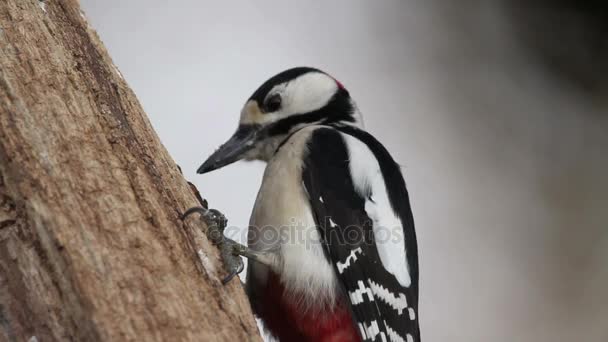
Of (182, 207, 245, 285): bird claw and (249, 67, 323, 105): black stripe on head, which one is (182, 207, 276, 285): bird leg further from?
(249, 67, 323, 105): black stripe on head

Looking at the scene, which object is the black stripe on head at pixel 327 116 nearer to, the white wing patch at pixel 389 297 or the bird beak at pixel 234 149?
the bird beak at pixel 234 149

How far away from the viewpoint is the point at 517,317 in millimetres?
3961

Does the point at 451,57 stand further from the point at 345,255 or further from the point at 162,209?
the point at 162,209

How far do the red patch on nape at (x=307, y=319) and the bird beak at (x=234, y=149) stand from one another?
20.2 inches

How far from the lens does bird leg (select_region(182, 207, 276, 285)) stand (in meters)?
1.97

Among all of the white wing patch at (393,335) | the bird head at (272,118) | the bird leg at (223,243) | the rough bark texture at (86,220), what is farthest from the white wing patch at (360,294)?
the bird head at (272,118)

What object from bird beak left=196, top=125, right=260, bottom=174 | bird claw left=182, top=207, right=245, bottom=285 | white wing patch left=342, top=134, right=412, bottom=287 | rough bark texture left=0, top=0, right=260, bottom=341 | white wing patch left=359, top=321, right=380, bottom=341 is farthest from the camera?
bird beak left=196, top=125, right=260, bottom=174

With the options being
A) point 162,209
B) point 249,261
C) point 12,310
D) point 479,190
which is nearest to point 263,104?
point 249,261

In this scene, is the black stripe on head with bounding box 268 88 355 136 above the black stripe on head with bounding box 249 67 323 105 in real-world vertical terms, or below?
below

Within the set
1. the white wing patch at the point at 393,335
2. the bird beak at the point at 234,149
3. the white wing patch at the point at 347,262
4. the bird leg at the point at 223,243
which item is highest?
the bird beak at the point at 234,149

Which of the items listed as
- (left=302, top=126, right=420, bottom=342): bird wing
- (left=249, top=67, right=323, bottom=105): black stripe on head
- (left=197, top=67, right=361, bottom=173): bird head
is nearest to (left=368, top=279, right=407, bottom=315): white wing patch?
(left=302, top=126, right=420, bottom=342): bird wing

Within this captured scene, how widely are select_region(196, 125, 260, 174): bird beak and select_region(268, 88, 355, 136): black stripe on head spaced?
0.07m

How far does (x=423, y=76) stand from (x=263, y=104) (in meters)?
2.03

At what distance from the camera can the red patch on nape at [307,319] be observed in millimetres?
2375
